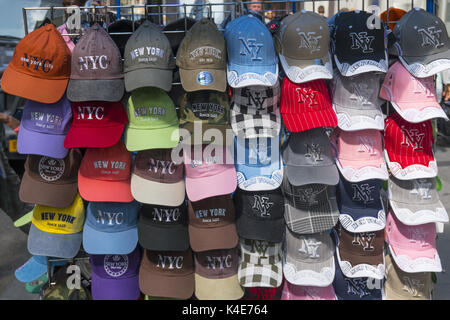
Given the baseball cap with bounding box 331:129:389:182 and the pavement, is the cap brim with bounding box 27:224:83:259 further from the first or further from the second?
the baseball cap with bounding box 331:129:389:182

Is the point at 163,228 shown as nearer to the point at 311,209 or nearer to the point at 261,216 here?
the point at 261,216

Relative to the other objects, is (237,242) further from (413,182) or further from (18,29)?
(18,29)

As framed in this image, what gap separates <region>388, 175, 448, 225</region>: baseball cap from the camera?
2557 mm

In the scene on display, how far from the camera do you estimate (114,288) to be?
104 inches

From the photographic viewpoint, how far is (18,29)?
201 inches

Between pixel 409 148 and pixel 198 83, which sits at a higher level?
pixel 198 83

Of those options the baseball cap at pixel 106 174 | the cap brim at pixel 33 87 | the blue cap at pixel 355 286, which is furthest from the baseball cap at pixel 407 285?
the cap brim at pixel 33 87

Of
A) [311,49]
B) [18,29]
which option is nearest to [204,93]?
[311,49]

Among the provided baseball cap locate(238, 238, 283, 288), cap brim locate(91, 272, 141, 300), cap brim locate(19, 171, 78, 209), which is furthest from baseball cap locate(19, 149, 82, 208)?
baseball cap locate(238, 238, 283, 288)

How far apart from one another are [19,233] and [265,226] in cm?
301

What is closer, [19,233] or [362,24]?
[362,24]

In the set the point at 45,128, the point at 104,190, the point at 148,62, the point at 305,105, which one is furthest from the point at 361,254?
the point at 45,128

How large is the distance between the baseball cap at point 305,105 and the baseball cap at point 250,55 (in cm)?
15

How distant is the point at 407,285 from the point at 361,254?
14.8 inches
